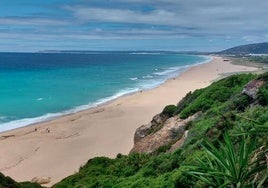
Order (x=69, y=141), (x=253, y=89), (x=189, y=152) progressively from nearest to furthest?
(x=189, y=152)
(x=253, y=89)
(x=69, y=141)

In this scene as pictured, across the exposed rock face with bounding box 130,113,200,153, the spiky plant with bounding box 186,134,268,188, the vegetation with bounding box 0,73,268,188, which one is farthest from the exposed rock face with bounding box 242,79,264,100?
the spiky plant with bounding box 186,134,268,188

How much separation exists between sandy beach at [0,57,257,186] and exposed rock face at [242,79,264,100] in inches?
442

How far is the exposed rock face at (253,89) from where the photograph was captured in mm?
15650

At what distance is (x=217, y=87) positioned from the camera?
68.6 feet

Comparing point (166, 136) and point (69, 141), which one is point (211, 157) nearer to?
point (166, 136)

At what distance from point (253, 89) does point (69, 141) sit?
16.9 meters

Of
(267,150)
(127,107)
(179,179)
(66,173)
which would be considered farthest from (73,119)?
(267,150)

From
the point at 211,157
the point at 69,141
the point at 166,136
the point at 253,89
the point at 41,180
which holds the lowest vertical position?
the point at 41,180

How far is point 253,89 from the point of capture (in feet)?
52.9

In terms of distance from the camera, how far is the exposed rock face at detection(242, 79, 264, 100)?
15.6 metres

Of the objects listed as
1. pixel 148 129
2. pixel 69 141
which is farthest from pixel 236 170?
pixel 69 141

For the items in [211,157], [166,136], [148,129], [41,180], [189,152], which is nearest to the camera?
[211,157]

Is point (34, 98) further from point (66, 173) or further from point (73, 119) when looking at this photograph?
point (66, 173)

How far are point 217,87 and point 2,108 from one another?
30.9m
